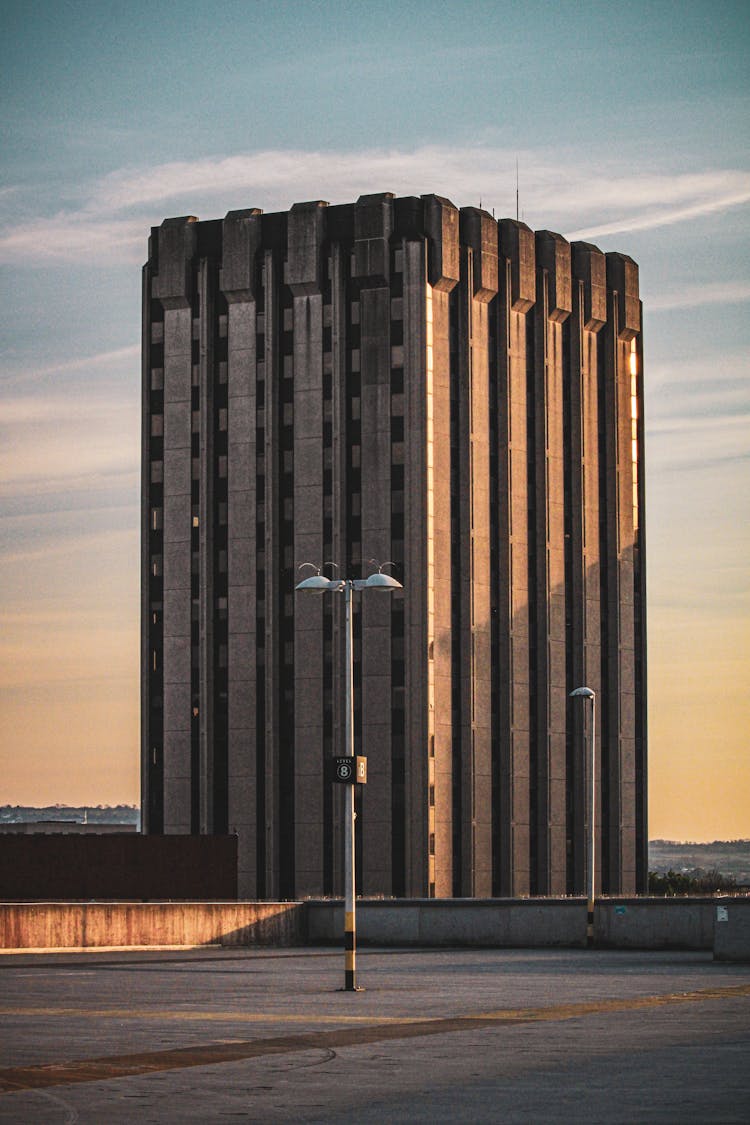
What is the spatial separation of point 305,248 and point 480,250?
1067 centimetres

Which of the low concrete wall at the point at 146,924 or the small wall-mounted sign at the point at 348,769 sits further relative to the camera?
the low concrete wall at the point at 146,924

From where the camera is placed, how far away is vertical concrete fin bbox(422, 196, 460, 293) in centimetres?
10788

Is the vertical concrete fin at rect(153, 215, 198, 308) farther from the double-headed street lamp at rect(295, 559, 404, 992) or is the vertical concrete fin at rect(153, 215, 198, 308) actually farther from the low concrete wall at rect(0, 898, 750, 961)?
the double-headed street lamp at rect(295, 559, 404, 992)

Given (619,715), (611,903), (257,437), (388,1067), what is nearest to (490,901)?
(611,903)

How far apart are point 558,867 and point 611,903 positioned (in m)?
57.6

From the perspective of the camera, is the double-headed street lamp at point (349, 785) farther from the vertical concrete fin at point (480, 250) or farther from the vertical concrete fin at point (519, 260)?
the vertical concrete fin at point (519, 260)

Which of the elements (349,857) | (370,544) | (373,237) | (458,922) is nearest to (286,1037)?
(349,857)

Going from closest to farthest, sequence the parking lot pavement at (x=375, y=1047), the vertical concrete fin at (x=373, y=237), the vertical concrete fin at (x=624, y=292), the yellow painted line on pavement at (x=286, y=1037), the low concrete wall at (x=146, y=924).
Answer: the parking lot pavement at (x=375, y=1047)
the yellow painted line on pavement at (x=286, y=1037)
the low concrete wall at (x=146, y=924)
the vertical concrete fin at (x=373, y=237)
the vertical concrete fin at (x=624, y=292)

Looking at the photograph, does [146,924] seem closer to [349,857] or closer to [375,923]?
[375,923]

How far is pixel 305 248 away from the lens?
4279 inches

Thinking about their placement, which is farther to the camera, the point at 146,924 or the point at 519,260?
the point at 519,260

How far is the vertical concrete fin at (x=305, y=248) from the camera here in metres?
108

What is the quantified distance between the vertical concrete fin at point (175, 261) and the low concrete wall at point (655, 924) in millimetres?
65898

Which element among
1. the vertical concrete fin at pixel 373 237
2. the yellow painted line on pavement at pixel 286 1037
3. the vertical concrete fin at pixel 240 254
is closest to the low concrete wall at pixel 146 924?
the yellow painted line on pavement at pixel 286 1037
